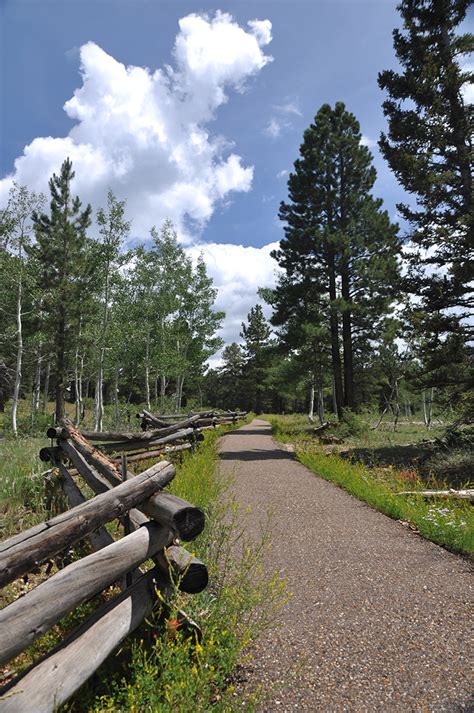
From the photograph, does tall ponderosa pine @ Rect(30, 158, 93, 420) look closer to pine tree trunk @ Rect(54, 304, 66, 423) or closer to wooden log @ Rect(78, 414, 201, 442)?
pine tree trunk @ Rect(54, 304, 66, 423)

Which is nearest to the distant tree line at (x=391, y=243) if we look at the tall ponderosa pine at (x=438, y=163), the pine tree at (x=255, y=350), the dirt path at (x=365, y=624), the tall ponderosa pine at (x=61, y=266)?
the tall ponderosa pine at (x=438, y=163)

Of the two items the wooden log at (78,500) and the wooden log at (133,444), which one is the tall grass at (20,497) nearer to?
the wooden log at (78,500)

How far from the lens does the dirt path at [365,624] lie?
231cm

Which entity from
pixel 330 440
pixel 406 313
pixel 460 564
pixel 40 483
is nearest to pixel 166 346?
pixel 330 440

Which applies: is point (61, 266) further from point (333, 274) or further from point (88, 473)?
point (88, 473)

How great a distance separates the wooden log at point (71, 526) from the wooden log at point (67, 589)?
192mm

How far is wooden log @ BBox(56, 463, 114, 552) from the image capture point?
365 cm

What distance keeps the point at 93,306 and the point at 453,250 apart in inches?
798

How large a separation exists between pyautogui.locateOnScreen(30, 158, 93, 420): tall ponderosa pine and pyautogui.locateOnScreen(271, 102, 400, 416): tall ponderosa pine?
40.1 feet

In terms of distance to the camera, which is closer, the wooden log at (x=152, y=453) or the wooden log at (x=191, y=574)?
the wooden log at (x=191, y=574)

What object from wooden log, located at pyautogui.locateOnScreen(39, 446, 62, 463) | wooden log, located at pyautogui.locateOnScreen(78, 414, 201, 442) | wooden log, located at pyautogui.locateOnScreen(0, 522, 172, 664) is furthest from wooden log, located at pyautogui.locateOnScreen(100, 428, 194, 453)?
wooden log, located at pyautogui.locateOnScreen(0, 522, 172, 664)

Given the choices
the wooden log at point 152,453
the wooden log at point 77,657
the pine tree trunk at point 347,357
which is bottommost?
the wooden log at point 152,453

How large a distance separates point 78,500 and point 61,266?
20.7m

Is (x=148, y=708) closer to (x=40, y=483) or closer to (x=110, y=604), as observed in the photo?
(x=110, y=604)
